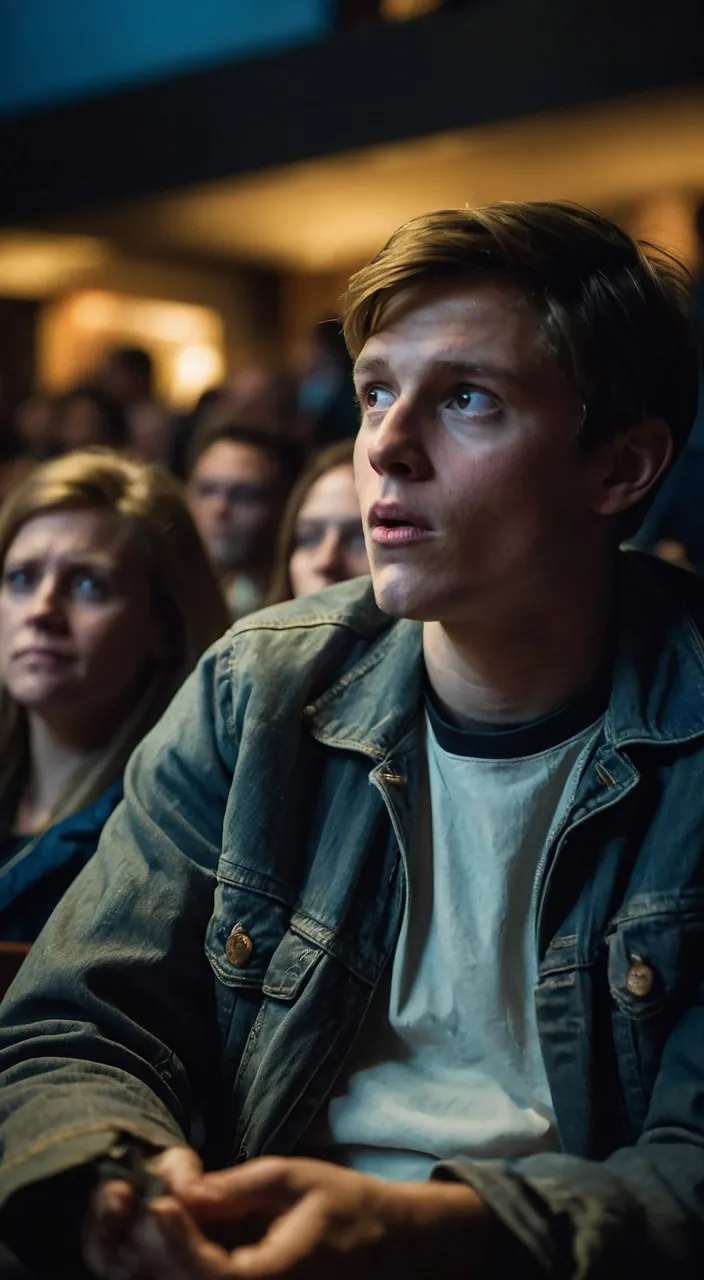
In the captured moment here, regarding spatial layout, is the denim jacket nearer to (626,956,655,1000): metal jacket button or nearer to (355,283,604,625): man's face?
(626,956,655,1000): metal jacket button

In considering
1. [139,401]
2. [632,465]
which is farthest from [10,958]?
[139,401]

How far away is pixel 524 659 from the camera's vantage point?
3.90 feet

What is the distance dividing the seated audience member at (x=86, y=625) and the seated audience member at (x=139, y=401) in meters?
1.97

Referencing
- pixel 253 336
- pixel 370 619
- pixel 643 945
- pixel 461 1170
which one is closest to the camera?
pixel 461 1170

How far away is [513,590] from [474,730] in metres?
0.15

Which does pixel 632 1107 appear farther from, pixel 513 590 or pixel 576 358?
pixel 576 358

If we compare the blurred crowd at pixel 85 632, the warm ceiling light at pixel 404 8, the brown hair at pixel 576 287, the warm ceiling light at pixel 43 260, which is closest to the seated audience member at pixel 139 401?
the warm ceiling light at pixel 404 8

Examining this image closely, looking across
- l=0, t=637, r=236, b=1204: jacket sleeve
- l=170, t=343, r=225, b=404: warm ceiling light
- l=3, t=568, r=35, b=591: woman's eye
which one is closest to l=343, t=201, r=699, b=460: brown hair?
l=0, t=637, r=236, b=1204: jacket sleeve

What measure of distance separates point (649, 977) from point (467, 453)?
1.53ft

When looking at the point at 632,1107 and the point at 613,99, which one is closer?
the point at 632,1107

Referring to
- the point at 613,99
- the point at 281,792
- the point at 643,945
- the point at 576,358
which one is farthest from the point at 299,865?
the point at 613,99

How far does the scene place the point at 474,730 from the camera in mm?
1212

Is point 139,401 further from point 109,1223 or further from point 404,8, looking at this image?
point 109,1223

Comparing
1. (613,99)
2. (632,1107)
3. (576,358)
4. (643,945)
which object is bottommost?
(632,1107)
